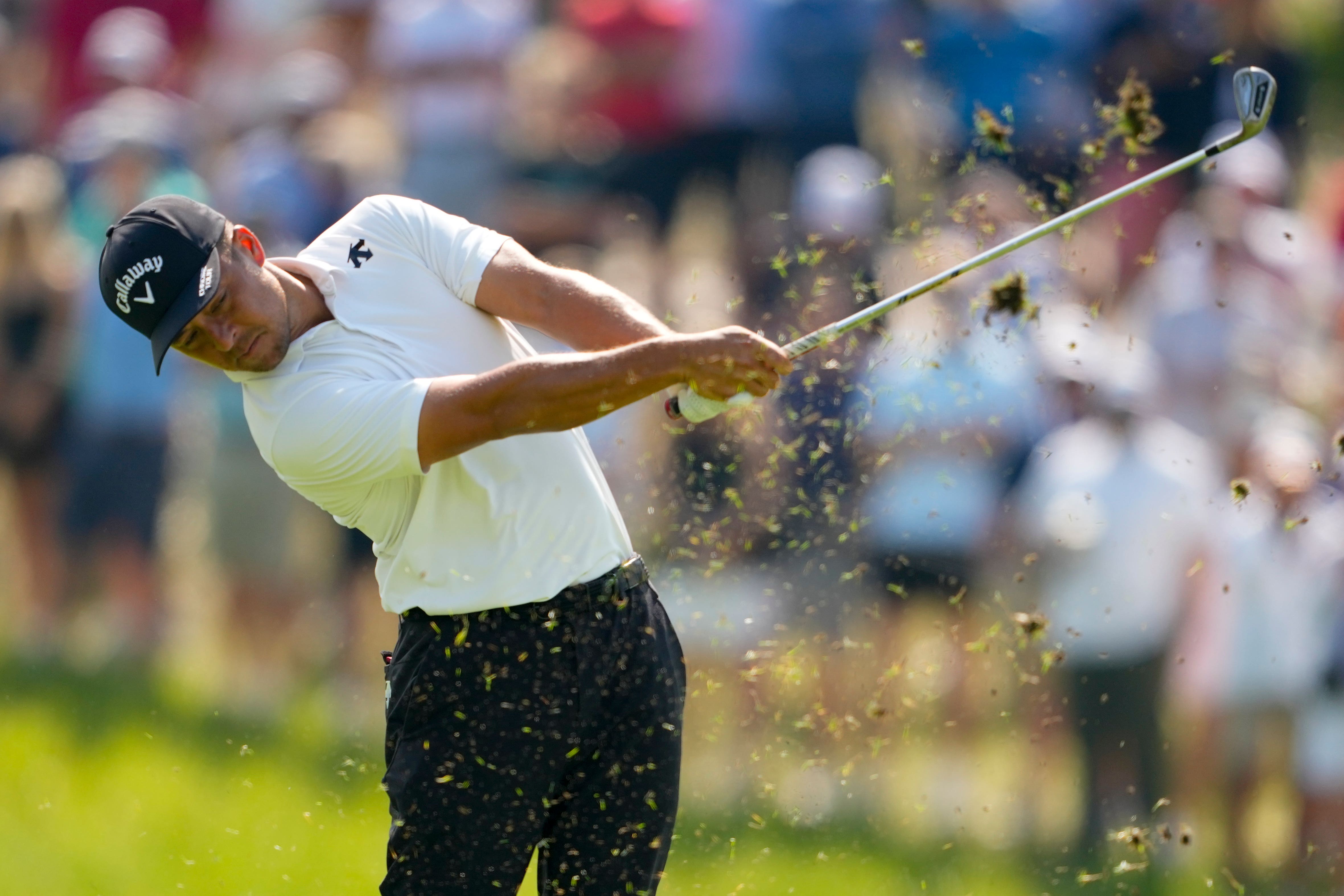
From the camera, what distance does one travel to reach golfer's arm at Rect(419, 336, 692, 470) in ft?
14.2

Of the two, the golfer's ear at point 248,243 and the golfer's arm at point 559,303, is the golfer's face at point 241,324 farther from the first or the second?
the golfer's arm at point 559,303

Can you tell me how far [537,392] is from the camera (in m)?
4.33

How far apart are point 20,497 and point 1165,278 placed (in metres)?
6.40

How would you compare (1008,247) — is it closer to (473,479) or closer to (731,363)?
(731,363)

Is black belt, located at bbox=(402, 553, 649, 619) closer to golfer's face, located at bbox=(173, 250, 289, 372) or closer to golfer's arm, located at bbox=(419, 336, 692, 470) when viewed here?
golfer's arm, located at bbox=(419, 336, 692, 470)

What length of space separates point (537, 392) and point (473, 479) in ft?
1.35

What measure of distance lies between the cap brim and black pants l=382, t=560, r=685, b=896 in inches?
39.2

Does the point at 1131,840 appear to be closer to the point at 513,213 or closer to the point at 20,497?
the point at 513,213

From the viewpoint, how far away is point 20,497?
10.0m

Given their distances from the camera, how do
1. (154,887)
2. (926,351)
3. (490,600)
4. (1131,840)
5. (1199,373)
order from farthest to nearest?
(1199,373) → (926,351) → (154,887) → (1131,840) → (490,600)

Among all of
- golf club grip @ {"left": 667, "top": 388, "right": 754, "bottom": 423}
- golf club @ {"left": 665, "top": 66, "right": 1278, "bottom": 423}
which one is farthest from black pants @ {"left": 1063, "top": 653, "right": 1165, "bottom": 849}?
golf club grip @ {"left": 667, "top": 388, "right": 754, "bottom": 423}

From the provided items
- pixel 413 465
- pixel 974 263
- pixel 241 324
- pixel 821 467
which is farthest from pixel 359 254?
pixel 821 467

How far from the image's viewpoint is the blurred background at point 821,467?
6984 millimetres

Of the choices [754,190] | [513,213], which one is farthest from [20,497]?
[754,190]
